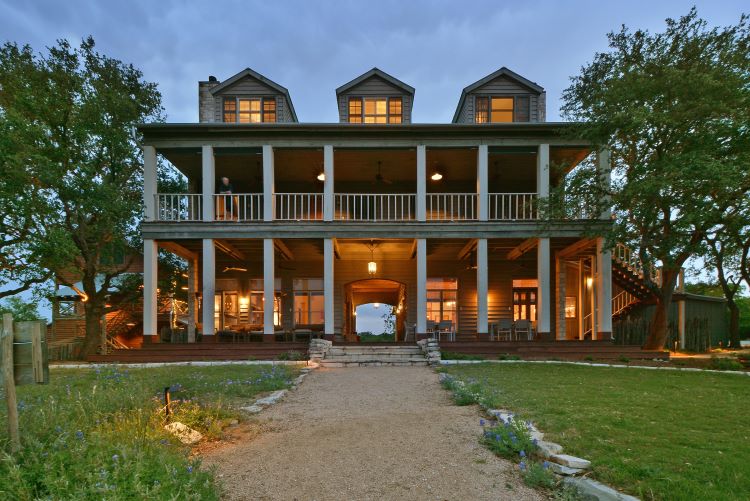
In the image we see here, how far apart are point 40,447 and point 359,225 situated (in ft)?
35.1

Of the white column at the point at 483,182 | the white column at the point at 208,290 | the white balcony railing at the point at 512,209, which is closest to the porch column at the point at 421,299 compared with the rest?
the white column at the point at 483,182

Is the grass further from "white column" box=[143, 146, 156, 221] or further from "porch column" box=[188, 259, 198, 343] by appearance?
"porch column" box=[188, 259, 198, 343]

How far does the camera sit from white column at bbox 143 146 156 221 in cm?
1303

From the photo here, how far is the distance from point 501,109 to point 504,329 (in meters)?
8.55

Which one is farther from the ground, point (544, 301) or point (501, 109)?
point (501, 109)

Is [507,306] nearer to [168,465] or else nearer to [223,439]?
[223,439]

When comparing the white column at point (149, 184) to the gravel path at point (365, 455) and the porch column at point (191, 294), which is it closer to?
the porch column at point (191, 294)

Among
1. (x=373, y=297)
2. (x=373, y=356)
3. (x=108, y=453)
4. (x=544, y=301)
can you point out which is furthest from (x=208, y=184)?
(x=373, y=297)

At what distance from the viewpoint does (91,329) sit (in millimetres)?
13039

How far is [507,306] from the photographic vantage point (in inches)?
671

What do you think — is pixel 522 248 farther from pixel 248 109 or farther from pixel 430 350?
pixel 248 109

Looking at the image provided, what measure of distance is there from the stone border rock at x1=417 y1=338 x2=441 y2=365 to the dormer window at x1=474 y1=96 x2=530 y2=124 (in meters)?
8.89

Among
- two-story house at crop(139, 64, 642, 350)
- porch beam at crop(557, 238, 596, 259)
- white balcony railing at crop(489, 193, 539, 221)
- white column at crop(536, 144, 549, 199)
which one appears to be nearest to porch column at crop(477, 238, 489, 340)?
two-story house at crop(139, 64, 642, 350)

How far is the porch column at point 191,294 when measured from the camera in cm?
1548
